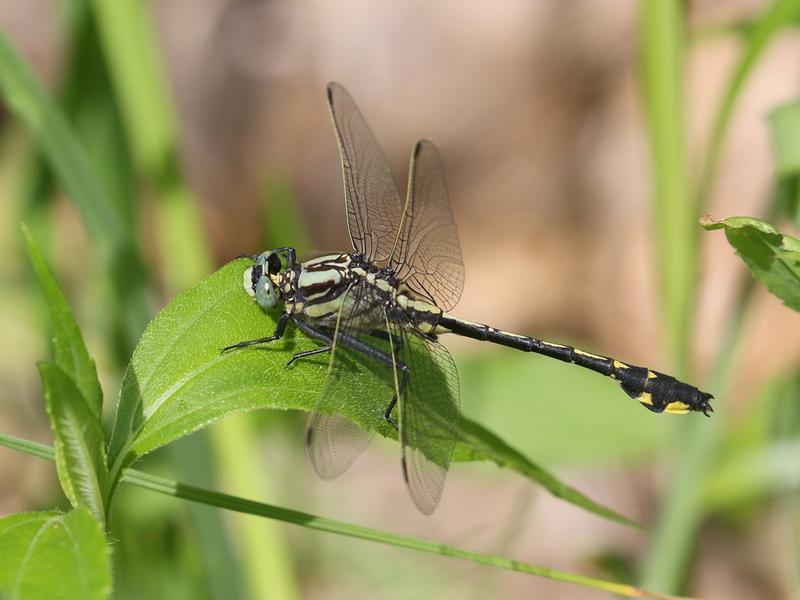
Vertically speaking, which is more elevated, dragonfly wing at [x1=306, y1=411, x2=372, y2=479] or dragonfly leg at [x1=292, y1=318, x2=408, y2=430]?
dragonfly leg at [x1=292, y1=318, x2=408, y2=430]

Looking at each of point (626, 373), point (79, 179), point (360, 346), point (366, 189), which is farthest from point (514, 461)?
point (79, 179)

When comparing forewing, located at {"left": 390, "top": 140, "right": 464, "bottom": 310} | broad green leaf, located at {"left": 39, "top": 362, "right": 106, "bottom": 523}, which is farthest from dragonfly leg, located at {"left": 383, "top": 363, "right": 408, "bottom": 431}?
broad green leaf, located at {"left": 39, "top": 362, "right": 106, "bottom": 523}

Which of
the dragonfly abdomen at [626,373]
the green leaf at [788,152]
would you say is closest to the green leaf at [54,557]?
the green leaf at [788,152]

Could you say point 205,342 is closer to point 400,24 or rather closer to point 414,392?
point 414,392

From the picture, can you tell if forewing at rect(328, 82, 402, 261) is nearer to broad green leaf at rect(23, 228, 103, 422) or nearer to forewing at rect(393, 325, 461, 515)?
forewing at rect(393, 325, 461, 515)

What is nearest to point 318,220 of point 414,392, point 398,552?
point 398,552
